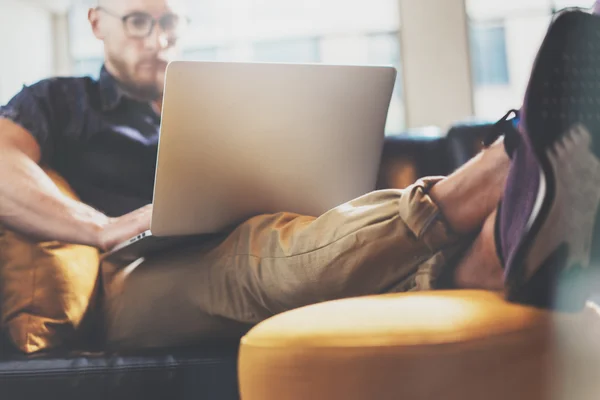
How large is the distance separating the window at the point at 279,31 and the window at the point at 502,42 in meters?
0.46

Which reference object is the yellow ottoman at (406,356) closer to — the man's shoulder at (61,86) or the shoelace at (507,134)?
the shoelace at (507,134)

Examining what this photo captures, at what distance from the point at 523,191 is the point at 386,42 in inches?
119

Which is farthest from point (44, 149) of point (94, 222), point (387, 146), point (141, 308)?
point (387, 146)

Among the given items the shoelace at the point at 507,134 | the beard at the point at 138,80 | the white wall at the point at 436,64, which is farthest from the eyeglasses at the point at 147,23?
the white wall at the point at 436,64

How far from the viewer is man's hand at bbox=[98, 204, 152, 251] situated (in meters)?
1.10

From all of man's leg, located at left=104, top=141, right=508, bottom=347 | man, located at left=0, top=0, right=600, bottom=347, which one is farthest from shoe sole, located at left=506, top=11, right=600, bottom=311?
man's leg, located at left=104, top=141, right=508, bottom=347

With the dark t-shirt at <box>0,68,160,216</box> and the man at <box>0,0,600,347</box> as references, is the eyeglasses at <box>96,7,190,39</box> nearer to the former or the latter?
the man at <box>0,0,600,347</box>

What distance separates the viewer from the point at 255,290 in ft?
2.79

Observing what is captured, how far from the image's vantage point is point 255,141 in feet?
2.97

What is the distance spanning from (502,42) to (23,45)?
8.50 feet

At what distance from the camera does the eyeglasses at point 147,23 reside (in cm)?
174

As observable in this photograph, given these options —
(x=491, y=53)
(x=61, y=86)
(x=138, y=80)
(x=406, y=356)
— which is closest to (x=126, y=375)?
(x=406, y=356)

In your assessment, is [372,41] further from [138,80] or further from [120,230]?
[120,230]

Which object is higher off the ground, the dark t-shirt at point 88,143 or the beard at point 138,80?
the beard at point 138,80
